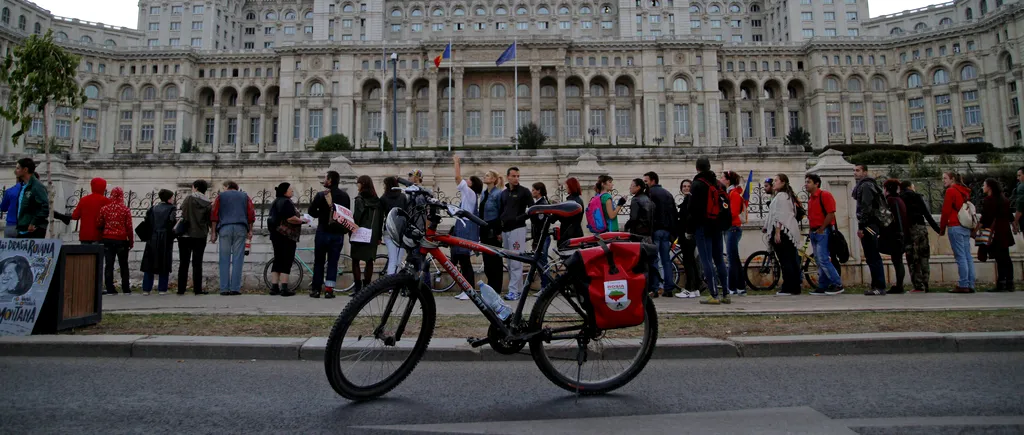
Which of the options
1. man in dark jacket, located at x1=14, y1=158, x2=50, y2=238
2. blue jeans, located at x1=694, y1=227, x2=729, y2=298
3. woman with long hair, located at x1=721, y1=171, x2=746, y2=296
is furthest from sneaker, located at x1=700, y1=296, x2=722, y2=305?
man in dark jacket, located at x1=14, y1=158, x2=50, y2=238

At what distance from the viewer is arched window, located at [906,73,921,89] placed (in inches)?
2648

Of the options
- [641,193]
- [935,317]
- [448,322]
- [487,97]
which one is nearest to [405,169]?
[641,193]

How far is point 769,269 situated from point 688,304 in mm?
2838

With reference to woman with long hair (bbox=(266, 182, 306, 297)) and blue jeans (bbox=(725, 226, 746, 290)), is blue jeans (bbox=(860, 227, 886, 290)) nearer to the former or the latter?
blue jeans (bbox=(725, 226, 746, 290))

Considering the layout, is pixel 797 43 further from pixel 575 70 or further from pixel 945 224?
pixel 945 224

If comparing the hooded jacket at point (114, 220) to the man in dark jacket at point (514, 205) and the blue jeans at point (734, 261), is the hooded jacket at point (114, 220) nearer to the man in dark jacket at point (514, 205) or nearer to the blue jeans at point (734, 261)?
the man in dark jacket at point (514, 205)

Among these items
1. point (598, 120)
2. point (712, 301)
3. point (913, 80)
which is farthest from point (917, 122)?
point (712, 301)

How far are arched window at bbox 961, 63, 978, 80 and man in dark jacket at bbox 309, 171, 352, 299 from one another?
80.0 metres

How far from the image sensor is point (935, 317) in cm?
588

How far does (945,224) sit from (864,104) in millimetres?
70928

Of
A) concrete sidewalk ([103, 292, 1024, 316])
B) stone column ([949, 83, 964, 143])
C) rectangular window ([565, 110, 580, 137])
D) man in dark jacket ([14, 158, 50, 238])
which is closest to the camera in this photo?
concrete sidewalk ([103, 292, 1024, 316])

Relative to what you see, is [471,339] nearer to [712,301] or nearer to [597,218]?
[712,301]

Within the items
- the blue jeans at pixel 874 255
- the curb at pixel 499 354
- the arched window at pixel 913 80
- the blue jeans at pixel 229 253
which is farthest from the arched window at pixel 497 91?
the curb at pixel 499 354

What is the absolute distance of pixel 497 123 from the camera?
65.1 m
